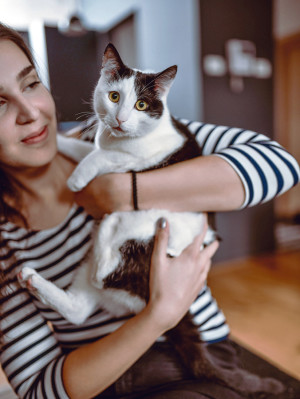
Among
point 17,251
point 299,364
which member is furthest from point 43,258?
point 299,364

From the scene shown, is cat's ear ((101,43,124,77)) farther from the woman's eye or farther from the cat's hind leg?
the cat's hind leg

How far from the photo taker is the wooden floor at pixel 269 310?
178cm

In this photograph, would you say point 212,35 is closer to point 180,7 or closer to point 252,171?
point 180,7

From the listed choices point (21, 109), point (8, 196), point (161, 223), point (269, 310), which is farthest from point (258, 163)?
point (269, 310)

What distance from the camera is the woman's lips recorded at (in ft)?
1.75

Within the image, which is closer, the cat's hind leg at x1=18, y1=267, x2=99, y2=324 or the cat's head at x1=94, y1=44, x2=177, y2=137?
the cat's head at x1=94, y1=44, x2=177, y2=137

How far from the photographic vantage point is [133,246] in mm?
655

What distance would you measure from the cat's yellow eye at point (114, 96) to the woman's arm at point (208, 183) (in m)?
0.16

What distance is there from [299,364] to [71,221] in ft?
5.45

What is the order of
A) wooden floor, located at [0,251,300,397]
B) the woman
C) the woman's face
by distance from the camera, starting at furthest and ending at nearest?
wooden floor, located at [0,251,300,397] < the woman < the woman's face

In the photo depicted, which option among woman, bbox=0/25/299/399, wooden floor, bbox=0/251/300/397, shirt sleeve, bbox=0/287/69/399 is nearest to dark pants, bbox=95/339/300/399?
woman, bbox=0/25/299/399

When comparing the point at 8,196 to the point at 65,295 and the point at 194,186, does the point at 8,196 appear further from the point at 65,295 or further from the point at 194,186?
the point at 194,186

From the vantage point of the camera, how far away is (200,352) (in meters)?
0.69

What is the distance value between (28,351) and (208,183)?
531mm
